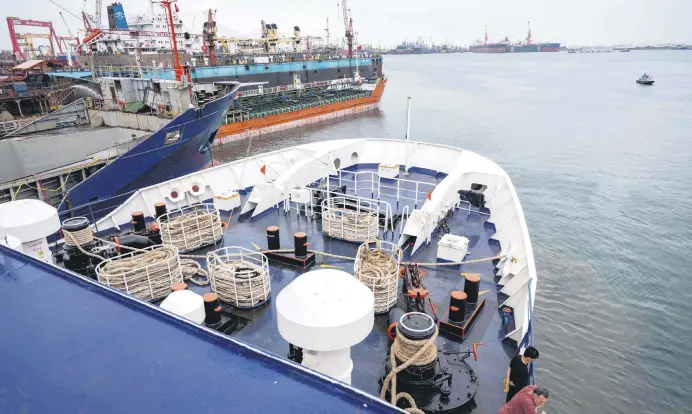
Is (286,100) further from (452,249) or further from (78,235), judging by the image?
(452,249)

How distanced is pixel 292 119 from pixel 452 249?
42.5m

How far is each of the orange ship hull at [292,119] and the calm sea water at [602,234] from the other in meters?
1.46

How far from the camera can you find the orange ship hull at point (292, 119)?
42688 mm

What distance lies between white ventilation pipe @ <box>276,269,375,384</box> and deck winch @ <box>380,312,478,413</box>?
1.15m

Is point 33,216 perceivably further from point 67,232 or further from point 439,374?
point 439,374

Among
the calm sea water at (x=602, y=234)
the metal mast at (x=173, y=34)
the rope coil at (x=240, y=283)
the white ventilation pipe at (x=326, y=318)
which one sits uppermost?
the metal mast at (x=173, y=34)

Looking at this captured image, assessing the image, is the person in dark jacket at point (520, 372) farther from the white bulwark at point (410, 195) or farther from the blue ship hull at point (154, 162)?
the blue ship hull at point (154, 162)

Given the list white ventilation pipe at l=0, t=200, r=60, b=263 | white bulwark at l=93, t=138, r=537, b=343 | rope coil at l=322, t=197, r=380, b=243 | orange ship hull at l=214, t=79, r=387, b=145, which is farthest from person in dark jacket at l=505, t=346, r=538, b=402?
orange ship hull at l=214, t=79, r=387, b=145

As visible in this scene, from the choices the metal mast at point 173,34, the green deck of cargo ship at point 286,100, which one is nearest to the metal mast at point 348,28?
the green deck of cargo ship at point 286,100

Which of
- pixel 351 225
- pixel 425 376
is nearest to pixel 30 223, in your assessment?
pixel 351 225

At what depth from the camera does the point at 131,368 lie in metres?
3.56

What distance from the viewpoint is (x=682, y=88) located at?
242 ft

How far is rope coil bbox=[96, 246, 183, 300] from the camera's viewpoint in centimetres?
748

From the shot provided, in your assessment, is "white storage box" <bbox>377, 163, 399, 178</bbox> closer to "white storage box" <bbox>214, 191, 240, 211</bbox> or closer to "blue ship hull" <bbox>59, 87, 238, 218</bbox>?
"white storage box" <bbox>214, 191, 240, 211</bbox>
